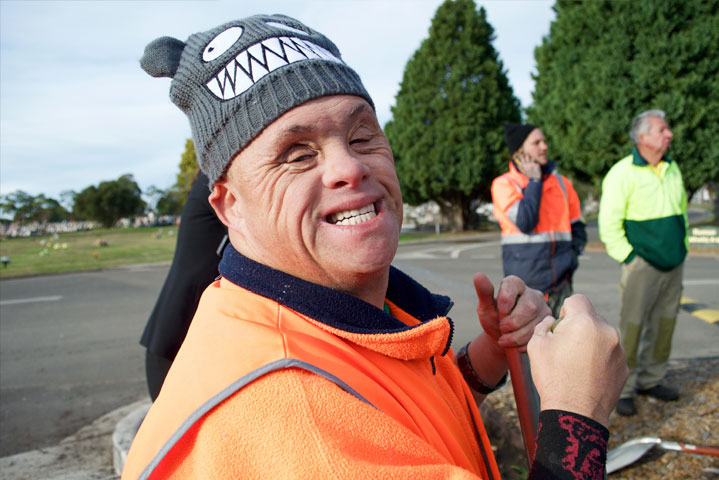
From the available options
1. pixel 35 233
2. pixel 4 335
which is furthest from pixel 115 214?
pixel 4 335

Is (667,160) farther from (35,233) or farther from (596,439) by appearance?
(35,233)

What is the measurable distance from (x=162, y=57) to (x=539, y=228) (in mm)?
3780

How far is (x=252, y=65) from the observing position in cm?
119

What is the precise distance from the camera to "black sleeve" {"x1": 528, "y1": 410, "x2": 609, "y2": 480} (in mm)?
976

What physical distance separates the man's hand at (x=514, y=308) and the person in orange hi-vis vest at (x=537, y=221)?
2.96 m

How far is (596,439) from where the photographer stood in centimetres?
100

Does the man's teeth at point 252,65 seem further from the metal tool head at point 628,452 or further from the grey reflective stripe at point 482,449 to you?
the metal tool head at point 628,452

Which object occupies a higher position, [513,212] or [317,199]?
[317,199]

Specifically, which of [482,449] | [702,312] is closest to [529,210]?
[702,312]

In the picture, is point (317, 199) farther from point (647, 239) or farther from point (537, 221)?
point (647, 239)

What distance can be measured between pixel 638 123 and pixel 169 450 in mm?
4738

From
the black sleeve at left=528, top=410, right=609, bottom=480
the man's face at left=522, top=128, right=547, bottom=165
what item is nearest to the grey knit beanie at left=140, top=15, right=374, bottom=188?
the black sleeve at left=528, top=410, right=609, bottom=480

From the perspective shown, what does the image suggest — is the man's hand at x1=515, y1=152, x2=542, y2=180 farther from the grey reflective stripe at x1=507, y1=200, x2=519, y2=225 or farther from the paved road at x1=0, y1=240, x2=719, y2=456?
the paved road at x1=0, y1=240, x2=719, y2=456

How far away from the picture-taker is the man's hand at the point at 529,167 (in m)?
4.52
